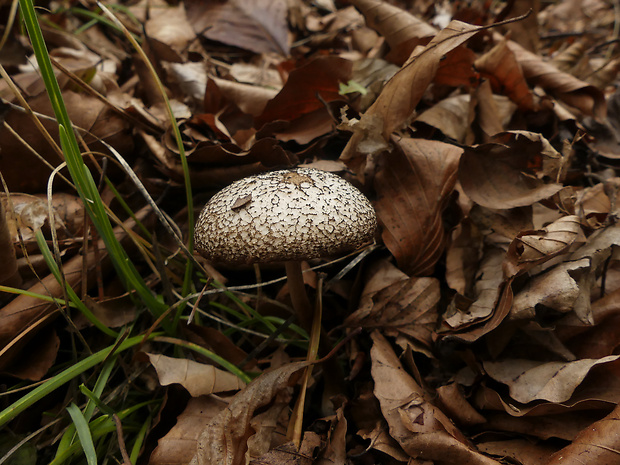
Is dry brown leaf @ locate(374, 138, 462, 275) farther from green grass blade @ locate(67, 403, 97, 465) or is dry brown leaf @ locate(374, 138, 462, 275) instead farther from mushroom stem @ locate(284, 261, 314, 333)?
green grass blade @ locate(67, 403, 97, 465)

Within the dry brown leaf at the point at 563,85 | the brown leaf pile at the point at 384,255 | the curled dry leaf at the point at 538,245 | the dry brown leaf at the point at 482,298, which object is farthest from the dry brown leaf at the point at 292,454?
the dry brown leaf at the point at 563,85

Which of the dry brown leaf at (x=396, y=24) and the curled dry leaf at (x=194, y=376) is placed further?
the dry brown leaf at (x=396, y=24)

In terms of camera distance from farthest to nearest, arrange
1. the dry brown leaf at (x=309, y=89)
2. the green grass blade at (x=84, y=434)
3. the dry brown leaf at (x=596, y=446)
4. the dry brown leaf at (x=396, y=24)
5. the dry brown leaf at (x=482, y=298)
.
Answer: the dry brown leaf at (x=396, y=24), the dry brown leaf at (x=309, y=89), the dry brown leaf at (x=482, y=298), the green grass blade at (x=84, y=434), the dry brown leaf at (x=596, y=446)

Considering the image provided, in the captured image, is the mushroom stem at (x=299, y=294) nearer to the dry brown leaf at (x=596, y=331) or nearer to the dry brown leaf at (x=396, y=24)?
the dry brown leaf at (x=596, y=331)

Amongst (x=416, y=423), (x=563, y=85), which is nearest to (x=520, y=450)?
(x=416, y=423)

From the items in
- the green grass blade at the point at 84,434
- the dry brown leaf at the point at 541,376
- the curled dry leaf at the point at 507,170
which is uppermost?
the curled dry leaf at the point at 507,170

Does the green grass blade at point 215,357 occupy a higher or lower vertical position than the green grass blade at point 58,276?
lower

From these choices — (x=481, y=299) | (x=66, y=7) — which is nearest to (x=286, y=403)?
(x=481, y=299)

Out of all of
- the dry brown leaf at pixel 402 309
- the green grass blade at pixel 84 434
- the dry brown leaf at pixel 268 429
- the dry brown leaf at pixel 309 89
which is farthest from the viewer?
the dry brown leaf at pixel 309 89
